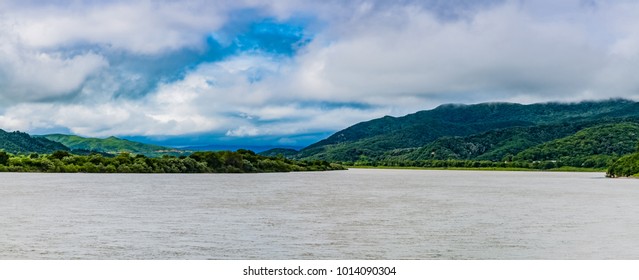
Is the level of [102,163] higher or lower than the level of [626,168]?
higher

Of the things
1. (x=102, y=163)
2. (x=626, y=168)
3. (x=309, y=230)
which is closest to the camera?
(x=309, y=230)

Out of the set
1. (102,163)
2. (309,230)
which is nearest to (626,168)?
(102,163)

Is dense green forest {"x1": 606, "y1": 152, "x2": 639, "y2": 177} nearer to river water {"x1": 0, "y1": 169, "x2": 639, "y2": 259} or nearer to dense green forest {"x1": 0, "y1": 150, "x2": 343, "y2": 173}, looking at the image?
dense green forest {"x1": 0, "y1": 150, "x2": 343, "y2": 173}

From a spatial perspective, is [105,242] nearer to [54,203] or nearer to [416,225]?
[416,225]

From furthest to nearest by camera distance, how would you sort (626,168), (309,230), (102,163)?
(626,168)
(102,163)
(309,230)

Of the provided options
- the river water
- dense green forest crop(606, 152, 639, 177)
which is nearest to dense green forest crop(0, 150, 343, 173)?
the river water

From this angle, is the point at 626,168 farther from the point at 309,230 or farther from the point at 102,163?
the point at 309,230

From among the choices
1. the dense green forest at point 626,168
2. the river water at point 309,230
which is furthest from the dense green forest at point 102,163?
the dense green forest at point 626,168

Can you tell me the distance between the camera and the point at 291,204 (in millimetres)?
69062

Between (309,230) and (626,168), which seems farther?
(626,168)

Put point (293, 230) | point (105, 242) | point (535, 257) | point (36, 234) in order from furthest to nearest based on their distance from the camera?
point (293, 230), point (36, 234), point (105, 242), point (535, 257)
